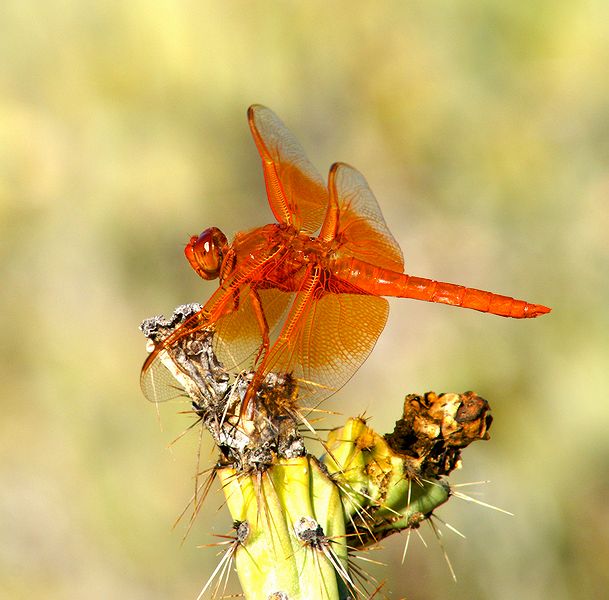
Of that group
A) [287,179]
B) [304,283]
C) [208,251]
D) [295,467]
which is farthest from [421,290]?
[295,467]

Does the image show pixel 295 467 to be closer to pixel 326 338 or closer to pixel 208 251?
pixel 326 338

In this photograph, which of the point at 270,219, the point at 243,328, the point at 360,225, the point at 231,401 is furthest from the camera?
the point at 270,219

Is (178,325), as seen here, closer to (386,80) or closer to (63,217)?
(63,217)

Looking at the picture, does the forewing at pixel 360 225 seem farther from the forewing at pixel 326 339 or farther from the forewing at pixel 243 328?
the forewing at pixel 243 328

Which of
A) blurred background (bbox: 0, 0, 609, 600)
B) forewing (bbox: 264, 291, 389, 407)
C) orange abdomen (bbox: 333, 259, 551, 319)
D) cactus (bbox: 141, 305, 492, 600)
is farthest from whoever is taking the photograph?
blurred background (bbox: 0, 0, 609, 600)

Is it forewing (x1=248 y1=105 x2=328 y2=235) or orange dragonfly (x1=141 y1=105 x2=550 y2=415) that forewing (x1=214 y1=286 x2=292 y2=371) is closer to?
orange dragonfly (x1=141 y1=105 x2=550 y2=415)

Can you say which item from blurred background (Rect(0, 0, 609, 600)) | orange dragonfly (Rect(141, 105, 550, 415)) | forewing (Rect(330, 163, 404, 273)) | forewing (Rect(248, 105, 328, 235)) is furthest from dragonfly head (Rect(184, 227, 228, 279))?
blurred background (Rect(0, 0, 609, 600))
